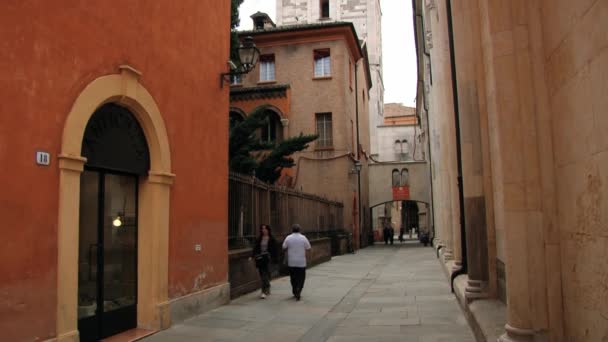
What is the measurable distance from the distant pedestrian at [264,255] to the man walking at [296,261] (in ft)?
1.14

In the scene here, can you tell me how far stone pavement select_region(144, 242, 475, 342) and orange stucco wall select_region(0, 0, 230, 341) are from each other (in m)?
0.94

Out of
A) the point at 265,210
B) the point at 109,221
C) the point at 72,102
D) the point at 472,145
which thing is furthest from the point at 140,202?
the point at 265,210

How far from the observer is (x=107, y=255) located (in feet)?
24.8

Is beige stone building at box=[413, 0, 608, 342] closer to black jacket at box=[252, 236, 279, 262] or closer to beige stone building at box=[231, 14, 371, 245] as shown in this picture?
black jacket at box=[252, 236, 279, 262]

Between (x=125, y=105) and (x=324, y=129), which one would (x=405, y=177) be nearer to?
(x=324, y=129)

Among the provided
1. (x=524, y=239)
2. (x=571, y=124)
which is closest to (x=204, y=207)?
(x=524, y=239)

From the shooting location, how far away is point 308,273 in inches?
675

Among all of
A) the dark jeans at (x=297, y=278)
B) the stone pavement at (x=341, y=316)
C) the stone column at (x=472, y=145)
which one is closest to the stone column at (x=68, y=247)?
the stone pavement at (x=341, y=316)

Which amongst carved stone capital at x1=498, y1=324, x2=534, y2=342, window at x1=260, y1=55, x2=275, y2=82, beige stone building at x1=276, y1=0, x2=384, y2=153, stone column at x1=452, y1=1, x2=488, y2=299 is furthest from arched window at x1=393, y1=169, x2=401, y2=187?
carved stone capital at x1=498, y1=324, x2=534, y2=342

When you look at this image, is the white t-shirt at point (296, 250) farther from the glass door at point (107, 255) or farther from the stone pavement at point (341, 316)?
the glass door at point (107, 255)

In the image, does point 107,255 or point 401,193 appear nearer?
point 107,255

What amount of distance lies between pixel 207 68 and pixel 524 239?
280 inches

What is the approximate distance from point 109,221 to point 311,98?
21442 mm

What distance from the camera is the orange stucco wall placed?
18.4ft
